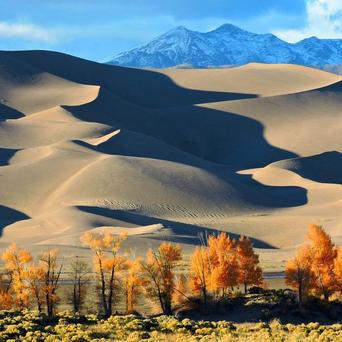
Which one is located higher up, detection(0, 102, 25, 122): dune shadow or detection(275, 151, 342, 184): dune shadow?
detection(0, 102, 25, 122): dune shadow

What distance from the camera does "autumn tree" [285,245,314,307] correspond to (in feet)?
148

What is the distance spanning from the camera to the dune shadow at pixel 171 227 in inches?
3263

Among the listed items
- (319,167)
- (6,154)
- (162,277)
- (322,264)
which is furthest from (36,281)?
(319,167)

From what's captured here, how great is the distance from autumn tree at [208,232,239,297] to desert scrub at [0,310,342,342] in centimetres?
851

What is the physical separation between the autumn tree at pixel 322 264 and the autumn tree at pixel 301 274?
59 centimetres

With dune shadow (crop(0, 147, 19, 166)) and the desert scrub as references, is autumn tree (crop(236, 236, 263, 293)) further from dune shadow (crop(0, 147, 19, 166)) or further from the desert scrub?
dune shadow (crop(0, 147, 19, 166))

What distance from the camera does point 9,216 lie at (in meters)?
106

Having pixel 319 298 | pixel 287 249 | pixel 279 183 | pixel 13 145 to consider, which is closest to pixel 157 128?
pixel 13 145

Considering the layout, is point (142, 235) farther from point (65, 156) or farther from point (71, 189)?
point (65, 156)

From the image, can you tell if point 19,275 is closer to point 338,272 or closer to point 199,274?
point 199,274

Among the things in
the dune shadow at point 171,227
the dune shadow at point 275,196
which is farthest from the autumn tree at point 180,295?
the dune shadow at point 275,196

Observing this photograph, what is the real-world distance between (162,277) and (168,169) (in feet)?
237

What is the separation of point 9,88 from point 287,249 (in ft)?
419

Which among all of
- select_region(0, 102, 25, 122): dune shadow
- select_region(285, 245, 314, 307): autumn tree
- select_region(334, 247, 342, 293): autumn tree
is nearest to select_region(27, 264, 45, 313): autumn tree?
select_region(285, 245, 314, 307): autumn tree
